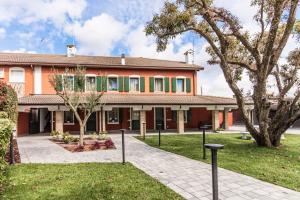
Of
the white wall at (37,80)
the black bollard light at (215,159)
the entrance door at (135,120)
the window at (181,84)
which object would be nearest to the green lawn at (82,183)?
the black bollard light at (215,159)

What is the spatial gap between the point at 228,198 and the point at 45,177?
483cm

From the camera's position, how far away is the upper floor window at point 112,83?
23.3 metres

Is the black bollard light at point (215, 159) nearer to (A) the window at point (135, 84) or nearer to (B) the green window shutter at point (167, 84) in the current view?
(A) the window at point (135, 84)

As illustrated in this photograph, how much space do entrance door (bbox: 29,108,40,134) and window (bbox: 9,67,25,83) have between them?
2584mm

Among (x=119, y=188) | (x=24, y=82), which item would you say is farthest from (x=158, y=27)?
(x=24, y=82)

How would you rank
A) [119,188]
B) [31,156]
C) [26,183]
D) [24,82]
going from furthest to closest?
1. [24,82]
2. [31,156]
3. [26,183]
4. [119,188]

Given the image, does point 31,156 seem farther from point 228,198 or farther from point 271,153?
point 271,153

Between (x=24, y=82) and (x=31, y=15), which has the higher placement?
(x=31, y=15)

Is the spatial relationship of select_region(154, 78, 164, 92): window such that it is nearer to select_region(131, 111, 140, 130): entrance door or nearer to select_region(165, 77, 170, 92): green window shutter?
select_region(165, 77, 170, 92): green window shutter

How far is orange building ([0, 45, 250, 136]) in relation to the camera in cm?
2056

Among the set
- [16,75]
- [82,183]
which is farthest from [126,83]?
[82,183]

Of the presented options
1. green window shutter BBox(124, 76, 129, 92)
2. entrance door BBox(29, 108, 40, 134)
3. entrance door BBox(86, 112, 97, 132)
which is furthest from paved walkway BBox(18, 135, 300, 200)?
green window shutter BBox(124, 76, 129, 92)

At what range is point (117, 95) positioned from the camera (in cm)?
2305

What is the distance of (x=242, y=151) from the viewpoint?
11391 millimetres
